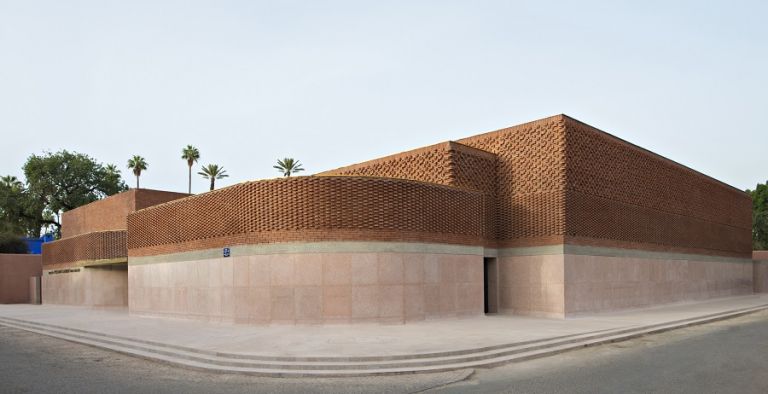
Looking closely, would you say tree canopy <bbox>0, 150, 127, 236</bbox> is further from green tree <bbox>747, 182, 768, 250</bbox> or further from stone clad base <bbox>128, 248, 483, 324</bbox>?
green tree <bbox>747, 182, 768, 250</bbox>

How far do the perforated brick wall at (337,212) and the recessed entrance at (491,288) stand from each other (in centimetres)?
258

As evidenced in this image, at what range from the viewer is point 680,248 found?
33.7 m

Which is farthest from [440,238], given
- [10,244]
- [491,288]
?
[10,244]

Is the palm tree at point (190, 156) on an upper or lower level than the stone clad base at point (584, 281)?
upper

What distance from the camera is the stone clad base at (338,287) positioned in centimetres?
2025

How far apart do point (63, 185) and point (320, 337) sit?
59.3 meters

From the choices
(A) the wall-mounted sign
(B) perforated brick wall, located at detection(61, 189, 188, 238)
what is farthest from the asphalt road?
(A) the wall-mounted sign

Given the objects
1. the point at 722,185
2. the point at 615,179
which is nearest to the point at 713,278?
the point at 722,185

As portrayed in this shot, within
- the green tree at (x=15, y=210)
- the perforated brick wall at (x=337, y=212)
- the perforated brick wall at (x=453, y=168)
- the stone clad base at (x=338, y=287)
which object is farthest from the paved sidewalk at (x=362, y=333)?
the green tree at (x=15, y=210)

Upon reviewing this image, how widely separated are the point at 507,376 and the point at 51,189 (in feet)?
216

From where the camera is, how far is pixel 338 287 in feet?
66.5

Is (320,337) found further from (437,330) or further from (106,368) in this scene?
(106,368)

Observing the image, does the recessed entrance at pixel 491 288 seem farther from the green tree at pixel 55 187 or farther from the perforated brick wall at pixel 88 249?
the green tree at pixel 55 187

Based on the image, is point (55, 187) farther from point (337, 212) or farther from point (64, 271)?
point (337, 212)
